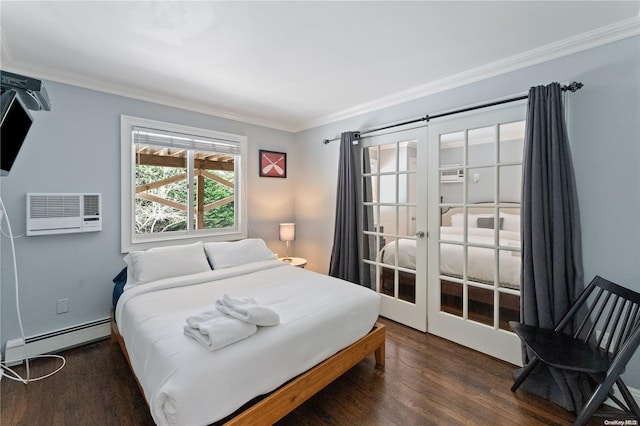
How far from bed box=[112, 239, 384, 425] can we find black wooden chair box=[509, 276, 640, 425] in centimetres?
104

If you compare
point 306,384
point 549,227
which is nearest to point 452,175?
point 549,227

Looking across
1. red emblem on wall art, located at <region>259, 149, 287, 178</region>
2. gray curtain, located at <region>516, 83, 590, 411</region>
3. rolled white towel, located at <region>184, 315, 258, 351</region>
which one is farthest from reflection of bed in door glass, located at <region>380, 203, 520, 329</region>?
red emblem on wall art, located at <region>259, 149, 287, 178</region>

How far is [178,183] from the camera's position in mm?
3287

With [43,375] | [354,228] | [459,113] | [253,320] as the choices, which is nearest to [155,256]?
[43,375]

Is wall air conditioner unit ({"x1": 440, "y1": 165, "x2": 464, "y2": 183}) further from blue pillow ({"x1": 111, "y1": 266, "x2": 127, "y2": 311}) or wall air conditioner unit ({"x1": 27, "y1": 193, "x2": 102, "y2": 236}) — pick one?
wall air conditioner unit ({"x1": 27, "y1": 193, "x2": 102, "y2": 236})

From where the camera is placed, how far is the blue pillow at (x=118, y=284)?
8.21ft

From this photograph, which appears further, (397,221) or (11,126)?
(397,221)

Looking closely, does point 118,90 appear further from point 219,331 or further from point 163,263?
point 219,331

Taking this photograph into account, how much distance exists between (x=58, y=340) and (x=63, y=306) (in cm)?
28

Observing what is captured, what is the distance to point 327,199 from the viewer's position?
3816 millimetres

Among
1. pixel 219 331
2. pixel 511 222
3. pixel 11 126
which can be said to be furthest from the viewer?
pixel 511 222

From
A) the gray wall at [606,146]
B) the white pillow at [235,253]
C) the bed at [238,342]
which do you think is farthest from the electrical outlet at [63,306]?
the gray wall at [606,146]

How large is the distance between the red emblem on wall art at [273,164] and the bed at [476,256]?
2.06 m

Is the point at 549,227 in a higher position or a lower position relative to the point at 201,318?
higher
